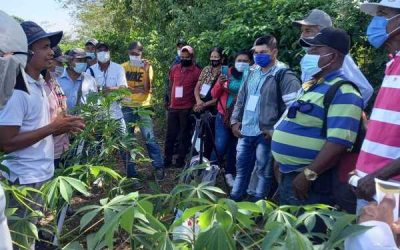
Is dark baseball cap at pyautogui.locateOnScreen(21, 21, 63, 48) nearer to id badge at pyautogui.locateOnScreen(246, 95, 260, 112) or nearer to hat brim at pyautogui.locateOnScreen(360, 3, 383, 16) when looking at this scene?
hat brim at pyautogui.locateOnScreen(360, 3, 383, 16)

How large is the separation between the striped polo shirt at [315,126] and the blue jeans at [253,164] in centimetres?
137

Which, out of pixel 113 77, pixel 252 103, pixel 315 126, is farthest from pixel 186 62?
pixel 315 126

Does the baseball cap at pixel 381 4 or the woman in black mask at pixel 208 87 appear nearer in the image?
the baseball cap at pixel 381 4

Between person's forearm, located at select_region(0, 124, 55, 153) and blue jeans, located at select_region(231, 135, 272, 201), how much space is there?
2.22 m

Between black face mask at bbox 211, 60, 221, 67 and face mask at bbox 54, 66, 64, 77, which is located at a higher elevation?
black face mask at bbox 211, 60, 221, 67

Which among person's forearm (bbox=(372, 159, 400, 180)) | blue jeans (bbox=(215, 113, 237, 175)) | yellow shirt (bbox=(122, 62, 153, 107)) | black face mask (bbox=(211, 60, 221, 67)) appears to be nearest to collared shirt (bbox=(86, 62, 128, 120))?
yellow shirt (bbox=(122, 62, 153, 107))

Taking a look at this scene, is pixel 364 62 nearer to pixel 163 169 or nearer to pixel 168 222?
pixel 163 169

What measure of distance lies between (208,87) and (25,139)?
3.44 metres

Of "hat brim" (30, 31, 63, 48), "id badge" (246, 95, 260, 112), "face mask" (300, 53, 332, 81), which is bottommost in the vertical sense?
"id badge" (246, 95, 260, 112)

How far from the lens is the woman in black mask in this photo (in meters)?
5.89

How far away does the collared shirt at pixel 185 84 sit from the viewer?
644cm

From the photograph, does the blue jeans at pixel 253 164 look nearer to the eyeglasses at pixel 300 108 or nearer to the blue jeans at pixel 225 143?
the blue jeans at pixel 225 143

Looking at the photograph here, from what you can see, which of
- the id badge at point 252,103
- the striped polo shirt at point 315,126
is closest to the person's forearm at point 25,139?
the striped polo shirt at point 315,126

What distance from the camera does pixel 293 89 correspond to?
13.3ft
